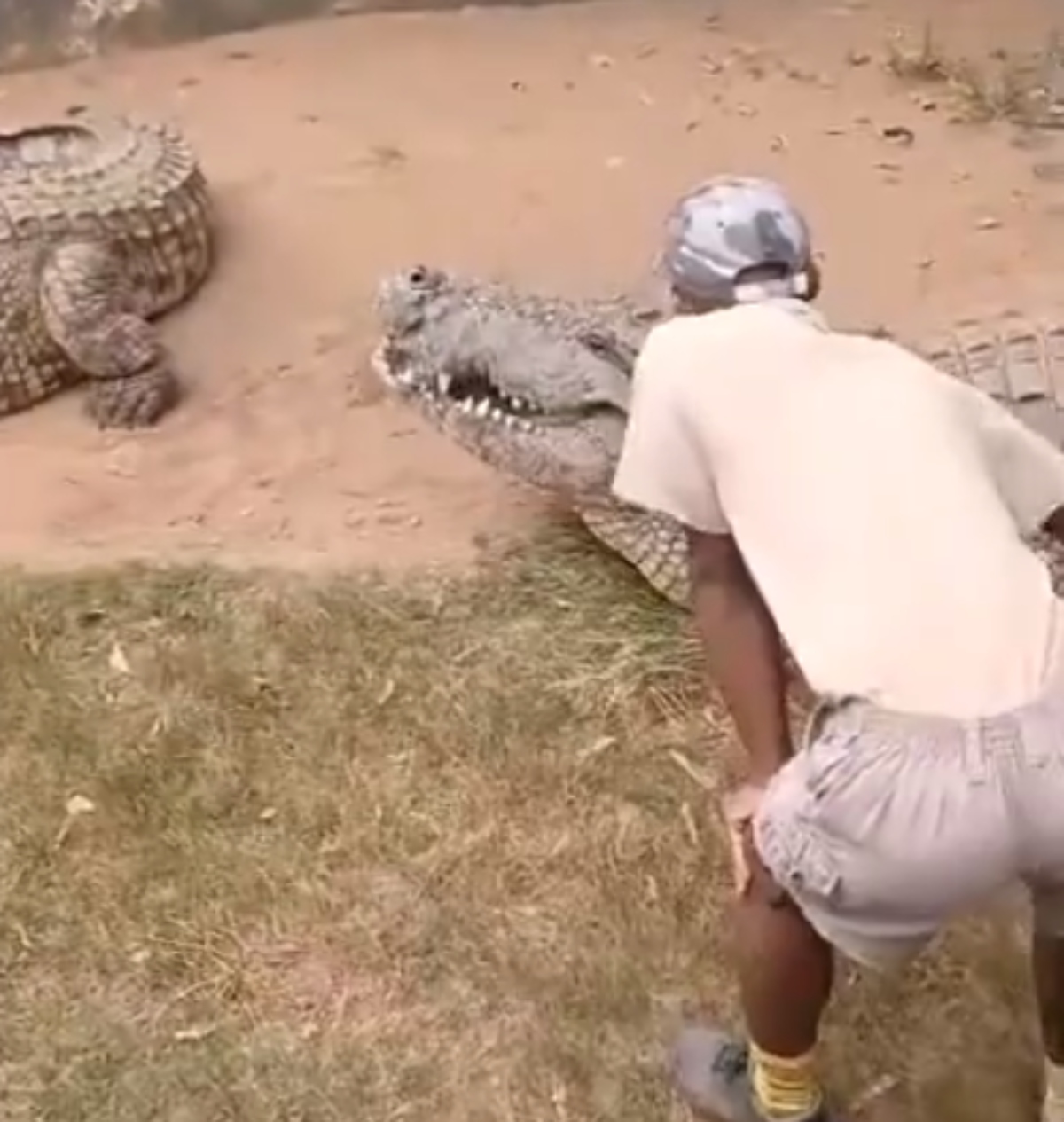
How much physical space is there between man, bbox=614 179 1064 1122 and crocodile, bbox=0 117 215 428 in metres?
2.44

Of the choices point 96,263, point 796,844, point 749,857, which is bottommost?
point 96,263

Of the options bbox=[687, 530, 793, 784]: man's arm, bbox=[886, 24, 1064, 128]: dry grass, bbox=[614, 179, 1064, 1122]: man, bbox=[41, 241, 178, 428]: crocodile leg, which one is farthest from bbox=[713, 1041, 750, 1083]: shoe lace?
bbox=[886, 24, 1064, 128]: dry grass

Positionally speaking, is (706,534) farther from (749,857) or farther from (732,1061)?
(732,1061)

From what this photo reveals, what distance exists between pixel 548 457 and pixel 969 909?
6.30 feet

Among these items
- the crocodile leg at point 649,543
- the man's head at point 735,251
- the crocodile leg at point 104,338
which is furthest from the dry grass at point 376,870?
the man's head at point 735,251

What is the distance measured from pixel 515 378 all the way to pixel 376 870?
1.13 m

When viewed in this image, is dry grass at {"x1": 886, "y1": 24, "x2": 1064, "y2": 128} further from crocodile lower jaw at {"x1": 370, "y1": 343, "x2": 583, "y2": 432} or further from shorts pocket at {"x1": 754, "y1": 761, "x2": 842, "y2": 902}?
shorts pocket at {"x1": 754, "y1": 761, "x2": 842, "y2": 902}

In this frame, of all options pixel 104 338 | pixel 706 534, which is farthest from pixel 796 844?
pixel 104 338

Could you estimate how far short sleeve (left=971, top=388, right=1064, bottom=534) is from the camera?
3.01 m

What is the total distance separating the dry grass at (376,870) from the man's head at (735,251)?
1047mm

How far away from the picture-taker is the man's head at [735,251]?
3174mm

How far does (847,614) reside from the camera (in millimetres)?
2836

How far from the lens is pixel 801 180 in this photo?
6.07 m

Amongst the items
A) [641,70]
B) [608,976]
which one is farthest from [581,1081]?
[641,70]
